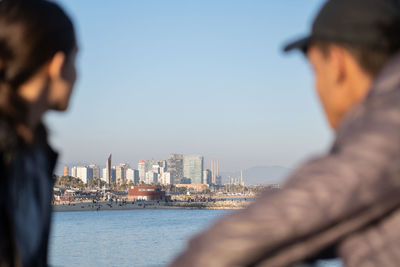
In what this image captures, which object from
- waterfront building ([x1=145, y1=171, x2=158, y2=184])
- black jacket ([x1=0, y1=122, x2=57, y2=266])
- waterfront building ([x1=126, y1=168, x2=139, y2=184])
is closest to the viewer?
black jacket ([x1=0, y1=122, x2=57, y2=266])

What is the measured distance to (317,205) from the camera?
0.46m

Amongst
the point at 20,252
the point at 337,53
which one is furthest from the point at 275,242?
the point at 20,252

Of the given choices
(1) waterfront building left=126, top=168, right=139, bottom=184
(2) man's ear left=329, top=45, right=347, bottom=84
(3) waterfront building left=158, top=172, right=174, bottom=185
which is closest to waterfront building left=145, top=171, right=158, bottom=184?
(3) waterfront building left=158, top=172, right=174, bottom=185

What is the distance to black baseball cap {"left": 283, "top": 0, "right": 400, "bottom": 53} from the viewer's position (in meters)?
0.57

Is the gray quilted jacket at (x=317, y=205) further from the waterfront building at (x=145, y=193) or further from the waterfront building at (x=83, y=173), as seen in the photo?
the waterfront building at (x=83, y=173)

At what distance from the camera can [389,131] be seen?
467mm

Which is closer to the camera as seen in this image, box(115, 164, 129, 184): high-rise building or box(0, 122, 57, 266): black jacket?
box(0, 122, 57, 266): black jacket

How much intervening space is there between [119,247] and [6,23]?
4593cm

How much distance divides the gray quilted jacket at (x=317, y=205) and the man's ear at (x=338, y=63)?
4.9 inches

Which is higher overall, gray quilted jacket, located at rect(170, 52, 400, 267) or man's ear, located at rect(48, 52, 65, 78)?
man's ear, located at rect(48, 52, 65, 78)

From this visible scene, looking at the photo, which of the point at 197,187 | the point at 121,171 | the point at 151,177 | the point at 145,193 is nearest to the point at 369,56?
the point at 145,193

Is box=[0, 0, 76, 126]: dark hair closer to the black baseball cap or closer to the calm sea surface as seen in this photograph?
the black baseball cap

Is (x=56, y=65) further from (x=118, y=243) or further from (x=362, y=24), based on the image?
(x=118, y=243)

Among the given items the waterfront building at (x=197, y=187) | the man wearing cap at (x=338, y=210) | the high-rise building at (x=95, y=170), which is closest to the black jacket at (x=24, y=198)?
the man wearing cap at (x=338, y=210)
